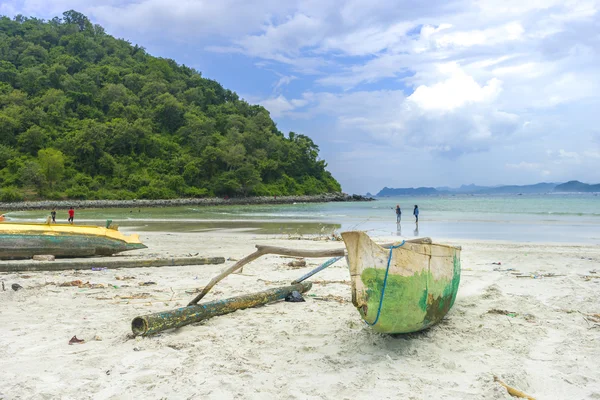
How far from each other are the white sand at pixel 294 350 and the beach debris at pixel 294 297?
158mm

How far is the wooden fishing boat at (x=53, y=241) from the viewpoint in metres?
10.1

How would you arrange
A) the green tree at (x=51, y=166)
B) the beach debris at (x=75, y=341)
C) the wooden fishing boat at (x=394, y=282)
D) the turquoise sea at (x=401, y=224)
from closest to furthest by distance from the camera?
the wooden fishing boat at (x=394, y=282) < the beach debris at (x=75, y=341) < the turquoise sea at (x=401, y=224) < the green tree at (x=51, y=166)

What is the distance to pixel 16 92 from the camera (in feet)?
262

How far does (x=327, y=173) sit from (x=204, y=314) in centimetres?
10667

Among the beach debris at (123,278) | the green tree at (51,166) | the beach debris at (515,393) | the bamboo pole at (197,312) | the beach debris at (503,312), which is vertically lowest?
the beach debris at (123,278)

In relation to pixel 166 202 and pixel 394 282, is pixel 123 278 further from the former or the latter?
pixel 166 202

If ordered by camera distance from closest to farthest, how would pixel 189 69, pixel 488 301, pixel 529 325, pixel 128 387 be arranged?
pixel 128 387 < pixel 529 325 < pixel 488 301 < pixel 189 69

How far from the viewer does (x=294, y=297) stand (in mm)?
6551

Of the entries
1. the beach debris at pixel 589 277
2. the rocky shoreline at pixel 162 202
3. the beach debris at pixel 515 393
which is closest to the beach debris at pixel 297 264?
the beach debris at pixel 589 277

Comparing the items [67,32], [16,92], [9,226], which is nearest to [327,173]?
[16,92]

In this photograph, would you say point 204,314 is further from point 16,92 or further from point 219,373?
point 16,92

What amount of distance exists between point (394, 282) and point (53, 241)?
928 centimetres

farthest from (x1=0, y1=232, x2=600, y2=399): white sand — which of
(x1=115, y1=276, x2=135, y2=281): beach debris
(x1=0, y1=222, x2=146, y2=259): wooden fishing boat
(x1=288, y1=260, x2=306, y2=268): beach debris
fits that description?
(x1=0, y1=222, x2=146, y2=259): wooden fishing boat

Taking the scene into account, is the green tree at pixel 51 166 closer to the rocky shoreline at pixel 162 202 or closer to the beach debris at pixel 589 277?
the rocky shoreline at pixel 162 202
